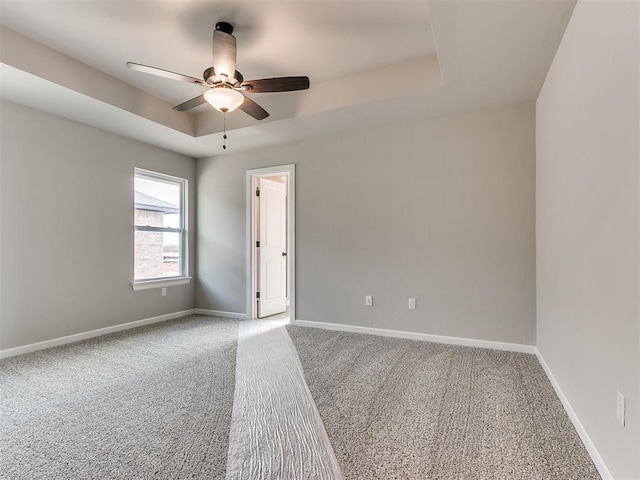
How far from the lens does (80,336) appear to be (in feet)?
12.4

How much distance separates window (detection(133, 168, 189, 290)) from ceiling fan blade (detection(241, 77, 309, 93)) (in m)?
2.71

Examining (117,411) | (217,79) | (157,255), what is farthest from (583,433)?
(157,255)

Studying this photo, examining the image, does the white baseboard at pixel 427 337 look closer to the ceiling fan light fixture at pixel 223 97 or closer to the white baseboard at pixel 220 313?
the white baseboard at pixel 220 313

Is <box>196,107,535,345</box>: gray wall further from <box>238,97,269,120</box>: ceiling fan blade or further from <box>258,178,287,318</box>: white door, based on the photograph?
<box>238,97,269,120</box>: ceiling fan blade

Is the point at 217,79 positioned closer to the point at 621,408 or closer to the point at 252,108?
the point at 252,108

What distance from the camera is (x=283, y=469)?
1616 mm

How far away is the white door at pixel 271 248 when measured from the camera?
16.5 ft

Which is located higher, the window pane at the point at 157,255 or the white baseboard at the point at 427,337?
the window pane at the point at 157,255

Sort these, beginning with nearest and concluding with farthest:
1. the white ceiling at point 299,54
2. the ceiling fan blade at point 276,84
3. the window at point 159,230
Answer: the white ceiling at point 299,54
the ceiling fan blade at point 276,84
the window at point 159,230

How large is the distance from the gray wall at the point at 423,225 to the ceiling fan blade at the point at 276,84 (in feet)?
5.66

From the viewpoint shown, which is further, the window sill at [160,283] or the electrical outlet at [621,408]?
the window sill at [160,283]

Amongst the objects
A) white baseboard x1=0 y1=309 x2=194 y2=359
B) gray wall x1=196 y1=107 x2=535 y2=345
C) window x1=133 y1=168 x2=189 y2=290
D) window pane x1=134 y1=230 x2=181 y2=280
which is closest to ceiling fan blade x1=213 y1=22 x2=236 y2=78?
gray wall x1=196 y1=107 x2=535 y2=345

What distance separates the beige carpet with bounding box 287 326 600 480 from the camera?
5.35 ft

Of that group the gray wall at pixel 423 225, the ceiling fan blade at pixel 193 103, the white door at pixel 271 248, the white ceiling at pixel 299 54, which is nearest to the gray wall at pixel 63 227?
the white ceiling at pixel 299 54
